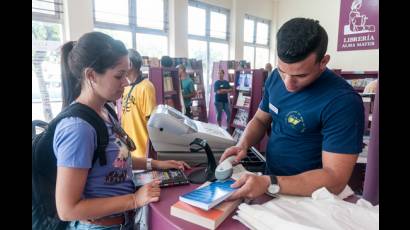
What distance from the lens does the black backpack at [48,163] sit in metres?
0.87

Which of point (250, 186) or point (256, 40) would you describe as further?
point (256, 40)

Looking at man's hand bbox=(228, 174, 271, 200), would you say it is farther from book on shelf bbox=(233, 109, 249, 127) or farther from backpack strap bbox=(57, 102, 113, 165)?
book on shelf bbox=(233, 109, 249, 127)

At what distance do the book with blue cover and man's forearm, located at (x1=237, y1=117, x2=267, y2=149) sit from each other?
472mm

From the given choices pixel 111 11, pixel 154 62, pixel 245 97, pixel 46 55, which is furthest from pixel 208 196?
pixel 111 11

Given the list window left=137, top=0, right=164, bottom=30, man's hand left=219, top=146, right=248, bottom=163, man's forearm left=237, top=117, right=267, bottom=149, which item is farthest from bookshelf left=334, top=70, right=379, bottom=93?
window left=137, top=0, right=164, bottom=30

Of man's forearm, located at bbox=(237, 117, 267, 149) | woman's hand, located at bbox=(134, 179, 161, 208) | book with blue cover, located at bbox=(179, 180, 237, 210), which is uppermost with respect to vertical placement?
man's forearm, located at bbox=(237, 117, 267, 149)

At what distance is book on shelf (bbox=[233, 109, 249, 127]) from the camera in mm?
4936

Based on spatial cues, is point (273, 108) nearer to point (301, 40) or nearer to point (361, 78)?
point (301, 40)

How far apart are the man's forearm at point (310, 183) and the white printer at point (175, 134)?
0.45m

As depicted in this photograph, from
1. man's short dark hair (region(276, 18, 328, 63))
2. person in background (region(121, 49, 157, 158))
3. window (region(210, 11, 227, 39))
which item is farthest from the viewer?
window (region(210, 11, 227, 39))

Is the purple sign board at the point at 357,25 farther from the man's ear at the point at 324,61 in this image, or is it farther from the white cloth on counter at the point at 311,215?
the white cloth on counter at the point at 311,215

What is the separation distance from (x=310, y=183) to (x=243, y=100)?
4.13 m

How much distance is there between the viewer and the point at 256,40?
10.6m
